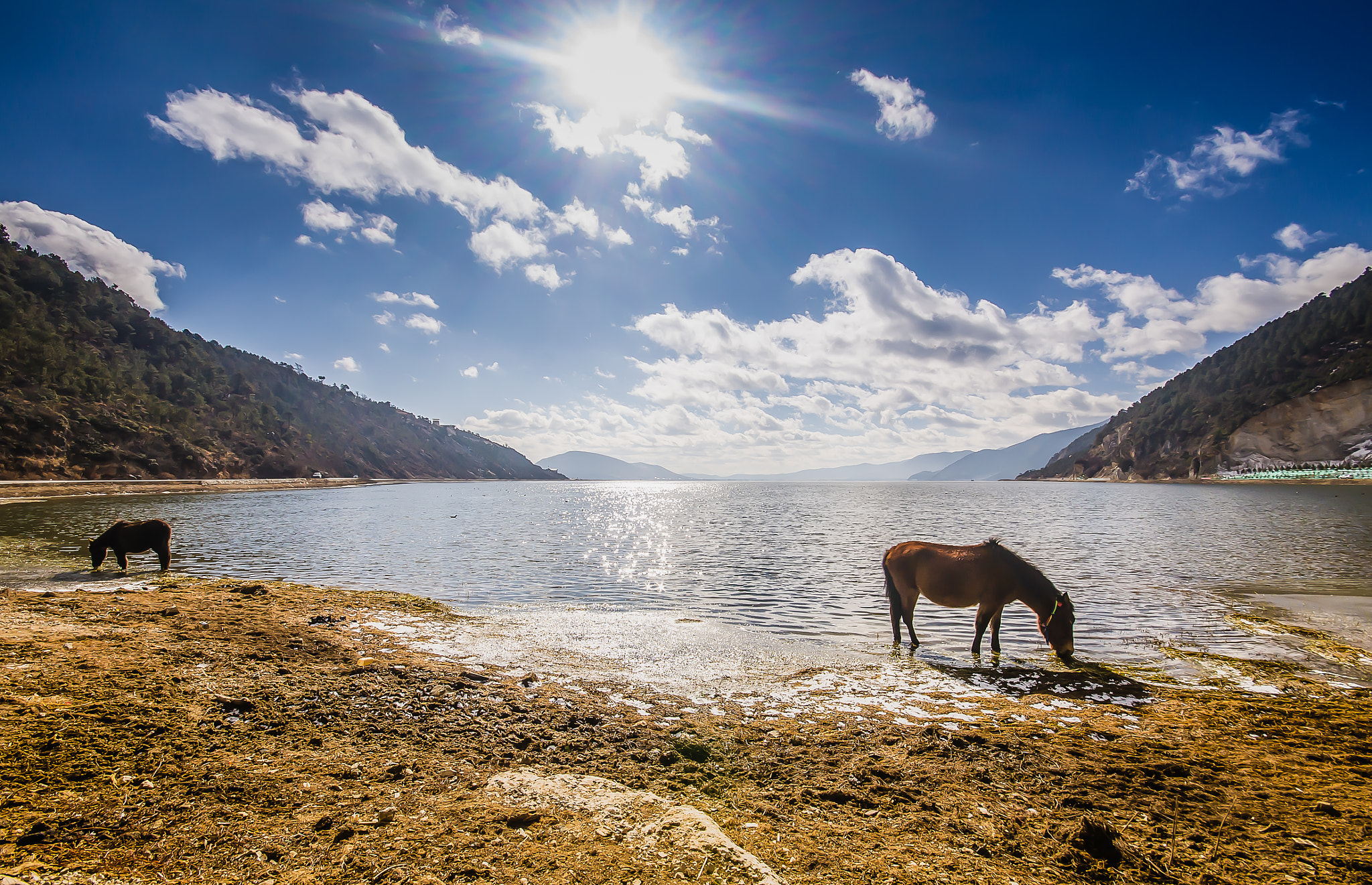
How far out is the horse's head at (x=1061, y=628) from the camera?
34.6 ft

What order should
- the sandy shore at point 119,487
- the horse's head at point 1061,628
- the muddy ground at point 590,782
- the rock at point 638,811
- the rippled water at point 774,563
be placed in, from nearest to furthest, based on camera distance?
the muddy ground at point 590,782 < the rock at point 638,811 < the horse's head at point 1061,628 < the rippled water at point 774,563 < the sandy shore at point 119,487

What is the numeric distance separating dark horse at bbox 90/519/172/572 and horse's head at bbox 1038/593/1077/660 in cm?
2426

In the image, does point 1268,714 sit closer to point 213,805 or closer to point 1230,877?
point 1230,877

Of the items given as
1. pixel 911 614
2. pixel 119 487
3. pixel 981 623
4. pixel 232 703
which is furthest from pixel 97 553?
pixel 119 487

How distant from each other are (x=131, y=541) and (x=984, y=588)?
80.9ft

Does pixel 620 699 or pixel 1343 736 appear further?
pixel 620 699

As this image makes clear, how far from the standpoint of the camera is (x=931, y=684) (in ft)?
29.0

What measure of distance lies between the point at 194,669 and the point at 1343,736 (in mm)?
14041

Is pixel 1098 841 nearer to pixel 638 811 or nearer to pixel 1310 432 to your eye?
pixel 638 811

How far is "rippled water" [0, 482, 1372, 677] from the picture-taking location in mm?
12992

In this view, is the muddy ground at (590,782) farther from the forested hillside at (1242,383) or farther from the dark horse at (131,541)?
the forested hillside at (1242,383)

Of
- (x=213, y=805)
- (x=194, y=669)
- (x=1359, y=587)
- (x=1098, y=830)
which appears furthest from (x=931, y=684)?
(x=1359, y=587)

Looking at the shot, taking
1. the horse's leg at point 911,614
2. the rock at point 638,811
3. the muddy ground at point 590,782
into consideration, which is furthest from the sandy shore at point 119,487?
the horse's leg at point 911,614

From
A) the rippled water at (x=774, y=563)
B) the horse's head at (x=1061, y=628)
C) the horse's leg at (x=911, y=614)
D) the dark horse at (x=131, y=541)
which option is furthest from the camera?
the dark horse at (x=131, y=541)
